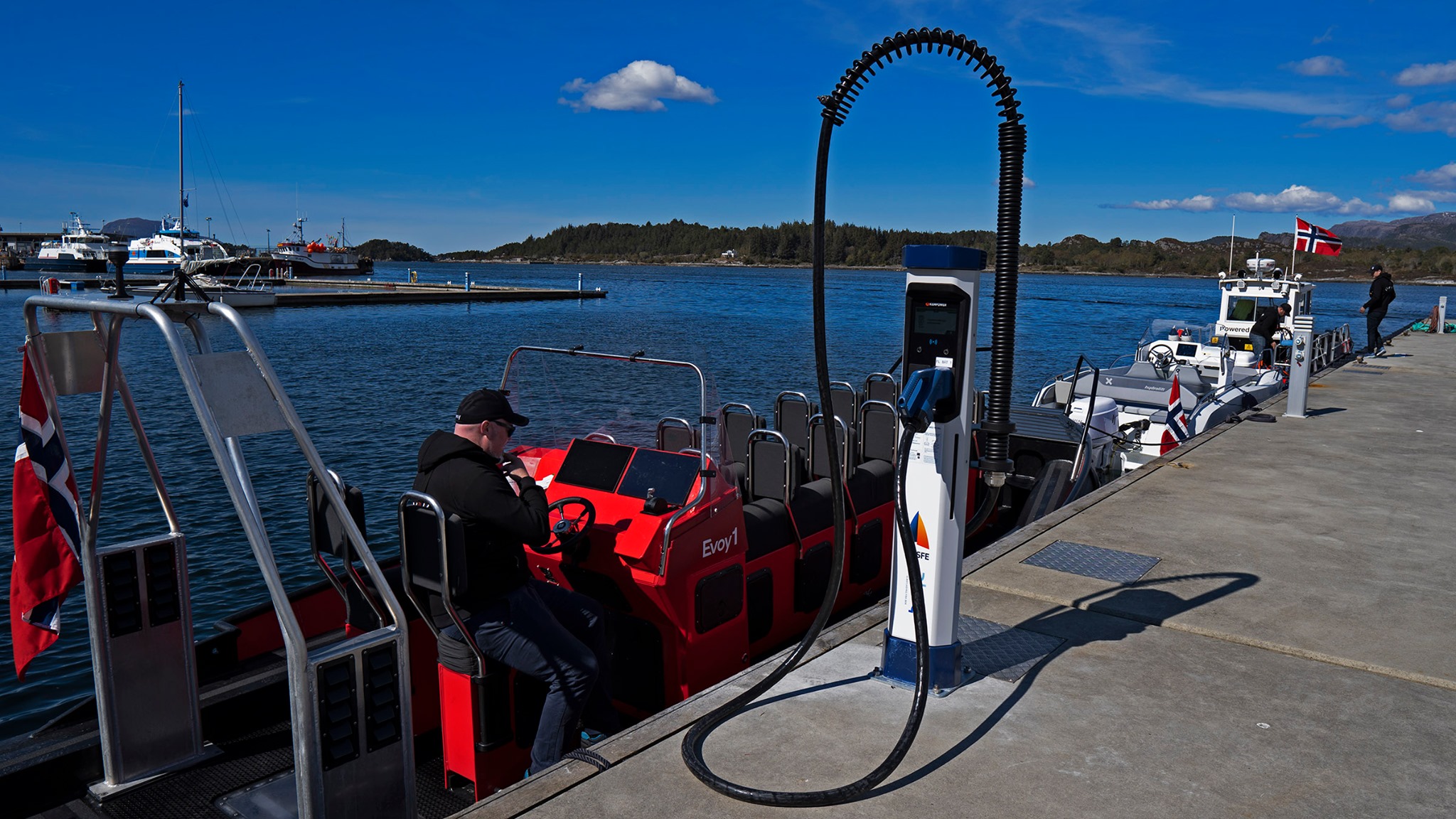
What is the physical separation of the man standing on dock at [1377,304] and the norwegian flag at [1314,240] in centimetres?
344

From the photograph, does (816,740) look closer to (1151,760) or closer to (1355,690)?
(1151,760)

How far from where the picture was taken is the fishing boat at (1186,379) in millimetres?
12602

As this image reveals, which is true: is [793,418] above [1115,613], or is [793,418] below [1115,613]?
above

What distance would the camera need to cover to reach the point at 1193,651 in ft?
16.1

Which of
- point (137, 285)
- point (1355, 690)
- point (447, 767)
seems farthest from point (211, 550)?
point (137, 285)

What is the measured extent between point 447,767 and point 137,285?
6872cm

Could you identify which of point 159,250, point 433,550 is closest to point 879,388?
point 433,550

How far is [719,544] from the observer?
17.9 ft

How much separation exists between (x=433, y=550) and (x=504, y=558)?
325mm

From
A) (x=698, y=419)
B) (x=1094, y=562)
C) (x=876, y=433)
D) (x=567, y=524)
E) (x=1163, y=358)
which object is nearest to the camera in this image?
(x=567, y=524)

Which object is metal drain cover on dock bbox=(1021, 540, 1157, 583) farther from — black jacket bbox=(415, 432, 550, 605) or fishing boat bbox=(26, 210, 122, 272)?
fishing boat bbox=(26, 210, 122, 272)

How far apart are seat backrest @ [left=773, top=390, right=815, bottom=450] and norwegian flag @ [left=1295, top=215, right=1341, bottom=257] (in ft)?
51.6

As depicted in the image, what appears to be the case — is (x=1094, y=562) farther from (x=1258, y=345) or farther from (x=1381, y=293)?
(x=1381, y=293)

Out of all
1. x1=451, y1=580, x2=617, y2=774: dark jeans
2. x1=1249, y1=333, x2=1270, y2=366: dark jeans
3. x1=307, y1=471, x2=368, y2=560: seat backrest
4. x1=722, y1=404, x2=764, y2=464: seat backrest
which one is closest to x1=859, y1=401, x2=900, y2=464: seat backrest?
x1=722, y1=404, x2=764, y2=464: seat backrest
